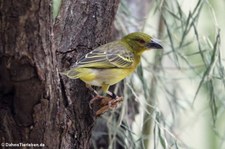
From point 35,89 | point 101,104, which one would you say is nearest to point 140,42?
point 101,104

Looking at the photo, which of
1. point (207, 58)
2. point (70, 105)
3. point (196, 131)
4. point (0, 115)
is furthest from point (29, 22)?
point (196, 131)

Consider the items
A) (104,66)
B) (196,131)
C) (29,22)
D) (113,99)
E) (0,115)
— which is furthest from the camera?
(196,131)

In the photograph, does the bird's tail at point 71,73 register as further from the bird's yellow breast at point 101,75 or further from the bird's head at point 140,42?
the bird's head at point 140,42

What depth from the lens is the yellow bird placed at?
2.48 metres

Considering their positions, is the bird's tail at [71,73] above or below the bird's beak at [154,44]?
below

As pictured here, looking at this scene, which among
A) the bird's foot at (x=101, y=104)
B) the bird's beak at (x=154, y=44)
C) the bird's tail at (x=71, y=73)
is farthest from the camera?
the bird's beak at (x=154, y=44)

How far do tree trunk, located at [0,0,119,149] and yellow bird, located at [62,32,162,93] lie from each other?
81 mm

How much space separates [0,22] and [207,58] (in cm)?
148

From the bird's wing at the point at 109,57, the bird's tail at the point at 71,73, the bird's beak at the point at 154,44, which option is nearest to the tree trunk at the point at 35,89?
the bird's tail at the point at 71,73

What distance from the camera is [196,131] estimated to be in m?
5.21

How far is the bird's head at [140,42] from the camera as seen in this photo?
3006 mm

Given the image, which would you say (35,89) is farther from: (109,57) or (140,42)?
(140,42)

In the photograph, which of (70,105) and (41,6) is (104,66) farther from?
(41,6)

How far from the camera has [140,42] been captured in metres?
3.06
